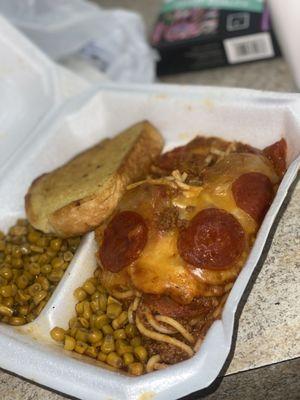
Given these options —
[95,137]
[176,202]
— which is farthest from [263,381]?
[95,137]

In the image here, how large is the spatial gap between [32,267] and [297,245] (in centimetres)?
85

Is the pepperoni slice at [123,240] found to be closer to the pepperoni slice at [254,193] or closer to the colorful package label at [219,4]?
the pepperoni slice at [254,193]

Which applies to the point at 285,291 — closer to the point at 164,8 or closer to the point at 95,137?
the point at 95,137

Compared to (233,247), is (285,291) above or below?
below

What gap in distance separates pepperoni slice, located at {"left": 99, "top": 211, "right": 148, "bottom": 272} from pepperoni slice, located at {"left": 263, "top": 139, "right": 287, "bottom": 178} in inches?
20.2

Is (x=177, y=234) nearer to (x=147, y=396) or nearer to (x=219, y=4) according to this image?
(x=147, y=396)

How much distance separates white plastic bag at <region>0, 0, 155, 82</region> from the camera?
2.94 metres

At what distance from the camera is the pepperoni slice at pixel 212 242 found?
175 centimetres

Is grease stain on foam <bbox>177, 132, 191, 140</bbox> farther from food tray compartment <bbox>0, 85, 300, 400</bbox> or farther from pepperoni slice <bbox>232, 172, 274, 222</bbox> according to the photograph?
pepperoni slice <bbox>232, 172, 274, 222</bbox>

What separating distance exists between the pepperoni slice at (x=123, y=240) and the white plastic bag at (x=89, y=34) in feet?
Result: 4.21

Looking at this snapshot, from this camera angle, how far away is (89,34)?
3006mm

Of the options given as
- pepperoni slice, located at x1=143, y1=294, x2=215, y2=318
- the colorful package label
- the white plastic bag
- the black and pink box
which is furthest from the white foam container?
the colorful package label

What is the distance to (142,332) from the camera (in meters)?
1.83

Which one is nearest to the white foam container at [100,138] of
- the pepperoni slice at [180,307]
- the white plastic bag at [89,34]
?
the pepperoni slice at [180,307]
